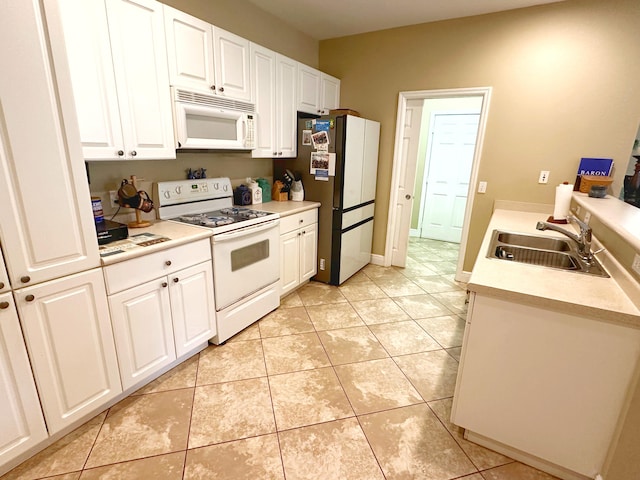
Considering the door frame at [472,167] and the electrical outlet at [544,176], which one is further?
the door frame at [472,167]

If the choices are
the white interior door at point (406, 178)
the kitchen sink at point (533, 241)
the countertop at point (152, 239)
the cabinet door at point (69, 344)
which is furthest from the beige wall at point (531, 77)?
the cabinet door at point (69, 344)

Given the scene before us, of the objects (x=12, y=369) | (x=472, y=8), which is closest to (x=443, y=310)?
(x=472, y=8)

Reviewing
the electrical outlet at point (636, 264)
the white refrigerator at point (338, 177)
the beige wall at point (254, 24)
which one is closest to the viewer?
the electrical outlet at point (636, 264)

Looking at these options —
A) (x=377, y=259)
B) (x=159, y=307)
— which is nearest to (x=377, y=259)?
(x=377, y=259)

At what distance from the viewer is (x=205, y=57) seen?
2240mm

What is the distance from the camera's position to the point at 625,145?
9.04ft

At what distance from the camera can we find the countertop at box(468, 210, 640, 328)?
1.25m

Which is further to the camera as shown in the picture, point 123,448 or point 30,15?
point 123,448

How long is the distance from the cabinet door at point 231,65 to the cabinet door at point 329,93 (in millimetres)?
1225

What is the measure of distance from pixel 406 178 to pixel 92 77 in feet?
10.3

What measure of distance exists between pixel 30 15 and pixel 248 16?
2167mm

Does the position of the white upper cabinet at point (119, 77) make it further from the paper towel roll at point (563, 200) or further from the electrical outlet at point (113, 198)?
the paper towel roll at point (563, 200)

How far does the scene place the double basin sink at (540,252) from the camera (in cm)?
175

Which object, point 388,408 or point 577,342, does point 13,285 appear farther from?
point 577,342
